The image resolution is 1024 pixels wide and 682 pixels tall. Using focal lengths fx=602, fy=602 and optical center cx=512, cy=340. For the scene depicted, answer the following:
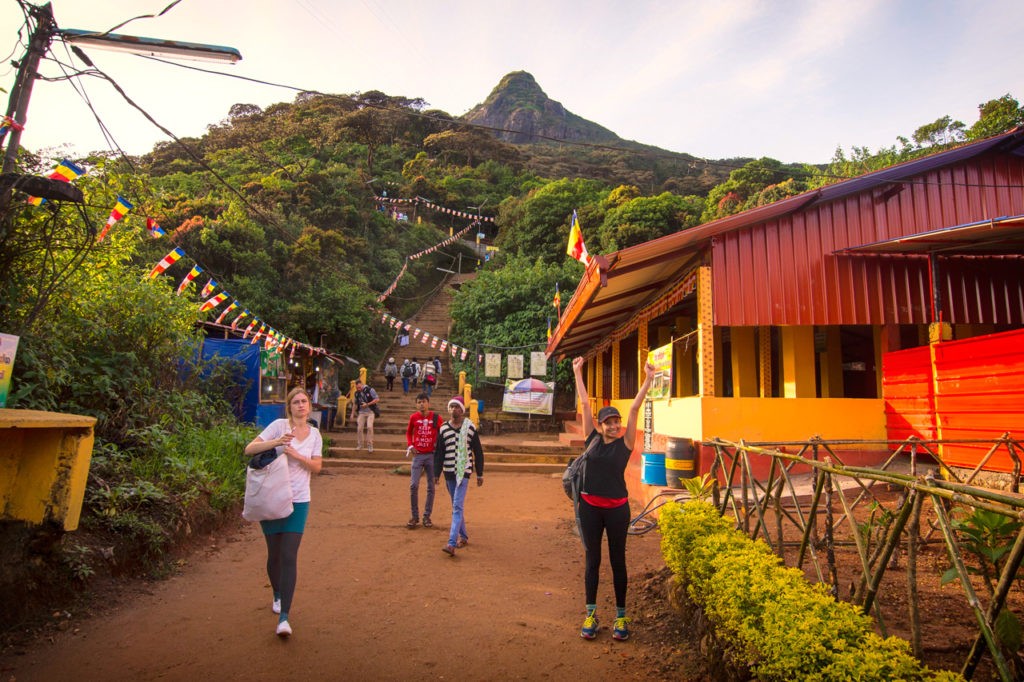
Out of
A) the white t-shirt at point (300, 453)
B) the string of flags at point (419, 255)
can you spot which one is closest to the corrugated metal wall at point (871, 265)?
the white t-shirt at point (300, 453)

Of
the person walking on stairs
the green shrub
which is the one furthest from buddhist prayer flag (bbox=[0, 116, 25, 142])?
the person walking on stairs

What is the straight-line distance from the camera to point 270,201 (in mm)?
31156

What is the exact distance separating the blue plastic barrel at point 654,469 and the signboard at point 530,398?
1100cm

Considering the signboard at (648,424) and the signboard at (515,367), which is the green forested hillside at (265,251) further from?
the signboard at (648,424)

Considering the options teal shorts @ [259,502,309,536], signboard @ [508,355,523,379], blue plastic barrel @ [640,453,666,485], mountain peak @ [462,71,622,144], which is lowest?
teal shorts @ [259,502,309,536]

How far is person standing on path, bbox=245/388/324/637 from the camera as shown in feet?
13.4

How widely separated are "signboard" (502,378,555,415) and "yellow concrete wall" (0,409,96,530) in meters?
15.8

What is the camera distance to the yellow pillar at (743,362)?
11406mm

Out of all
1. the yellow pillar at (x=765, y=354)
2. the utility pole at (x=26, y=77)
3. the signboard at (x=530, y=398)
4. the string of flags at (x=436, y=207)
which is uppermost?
the string of flags at (x=436, y=207)

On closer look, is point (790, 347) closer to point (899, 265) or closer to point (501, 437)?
point (899, 265)

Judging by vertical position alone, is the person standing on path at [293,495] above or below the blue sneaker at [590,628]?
above

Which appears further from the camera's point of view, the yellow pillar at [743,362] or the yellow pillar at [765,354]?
the yellow pillar at [743,362]

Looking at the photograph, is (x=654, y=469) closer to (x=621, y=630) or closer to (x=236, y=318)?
(x=621, y=630)

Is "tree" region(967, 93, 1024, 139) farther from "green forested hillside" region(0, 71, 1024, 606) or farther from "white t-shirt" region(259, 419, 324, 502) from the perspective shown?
"white t-shirt" region(259, 419, 324, 502)
